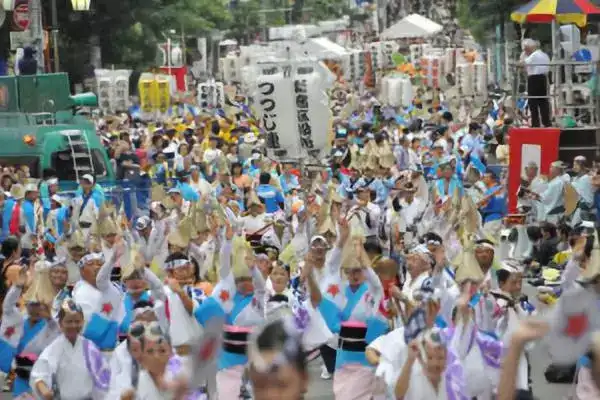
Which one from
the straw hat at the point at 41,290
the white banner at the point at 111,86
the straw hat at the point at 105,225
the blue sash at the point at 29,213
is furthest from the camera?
the white banner at the point at 111,86

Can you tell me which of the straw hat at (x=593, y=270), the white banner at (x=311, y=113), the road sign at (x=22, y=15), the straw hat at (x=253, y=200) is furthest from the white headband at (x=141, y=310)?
the road sign at (x=22, y=15)

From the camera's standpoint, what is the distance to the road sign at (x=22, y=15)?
118 ft

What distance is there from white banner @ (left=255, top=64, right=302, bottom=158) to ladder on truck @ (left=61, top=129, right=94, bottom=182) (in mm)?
2787

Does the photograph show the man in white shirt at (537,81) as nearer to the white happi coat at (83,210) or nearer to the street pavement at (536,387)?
the white happi coat at (83,210)

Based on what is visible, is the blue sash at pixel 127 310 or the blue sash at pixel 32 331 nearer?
the blue sash at pixel 32 331

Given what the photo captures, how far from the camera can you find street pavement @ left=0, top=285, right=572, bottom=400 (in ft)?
48.2

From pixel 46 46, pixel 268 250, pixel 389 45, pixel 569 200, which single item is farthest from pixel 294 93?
pixel 389 45

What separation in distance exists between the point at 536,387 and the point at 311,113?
9.44 m

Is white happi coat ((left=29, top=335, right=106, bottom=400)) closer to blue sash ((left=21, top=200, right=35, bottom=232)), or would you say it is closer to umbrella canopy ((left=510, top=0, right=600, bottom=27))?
blue sash ((left=21, top=200, right=35, bottom=232))

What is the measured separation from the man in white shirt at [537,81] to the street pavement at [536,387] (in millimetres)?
8310

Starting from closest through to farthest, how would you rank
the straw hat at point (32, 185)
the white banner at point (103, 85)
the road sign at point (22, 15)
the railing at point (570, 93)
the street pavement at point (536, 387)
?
the street pavement at point (536, 387) < the straw hat at point (32, 185) < the railing at point (570, 93) < the road sign at point (22, 15) < the white banner at point (103, 85)

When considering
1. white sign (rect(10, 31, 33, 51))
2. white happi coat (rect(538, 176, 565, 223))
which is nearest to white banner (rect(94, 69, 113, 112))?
white sign (rect(10, 31, 33, 51))

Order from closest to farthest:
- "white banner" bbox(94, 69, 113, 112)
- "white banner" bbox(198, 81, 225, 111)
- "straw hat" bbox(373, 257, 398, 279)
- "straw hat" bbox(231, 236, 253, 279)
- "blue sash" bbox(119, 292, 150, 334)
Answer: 1. "blue sash" bbox(119, 292, 150, 334)
2. "straw hat" bbox(231, 236, 253, 279)
3. "straw hat" bbox(373, 257, 398, 279)
4. "white banner" bbox(94, 69, 113, 112)
5. "white banner" bbox(198, 81, 225, 111)

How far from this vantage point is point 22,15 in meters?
36.1
